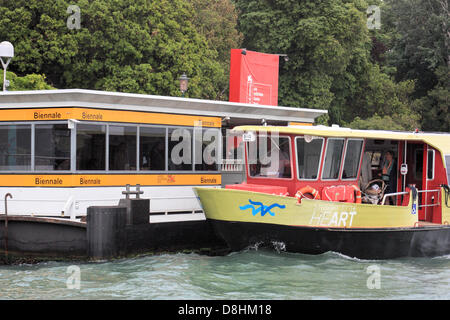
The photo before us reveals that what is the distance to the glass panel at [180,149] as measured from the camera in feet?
54.6

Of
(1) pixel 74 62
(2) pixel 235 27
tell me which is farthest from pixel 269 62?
(2) pixel 235 27

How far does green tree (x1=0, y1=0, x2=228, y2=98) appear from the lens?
2909 cm

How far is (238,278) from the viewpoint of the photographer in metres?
13.4

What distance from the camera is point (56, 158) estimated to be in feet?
49.2

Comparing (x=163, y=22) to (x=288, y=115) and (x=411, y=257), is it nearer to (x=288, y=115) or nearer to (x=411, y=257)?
(x=288, y=115)

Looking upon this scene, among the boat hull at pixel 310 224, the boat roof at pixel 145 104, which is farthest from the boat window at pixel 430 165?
the boat roof at pixel 145 104

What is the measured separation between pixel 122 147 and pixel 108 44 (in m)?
15.6

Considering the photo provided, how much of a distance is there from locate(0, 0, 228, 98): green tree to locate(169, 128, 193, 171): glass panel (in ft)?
45.7

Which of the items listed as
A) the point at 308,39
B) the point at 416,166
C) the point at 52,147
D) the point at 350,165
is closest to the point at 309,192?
the point at 350,165

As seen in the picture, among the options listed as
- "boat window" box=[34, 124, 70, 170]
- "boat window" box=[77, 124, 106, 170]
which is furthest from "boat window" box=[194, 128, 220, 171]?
"boat window" box=[34, 124, 70, 170]

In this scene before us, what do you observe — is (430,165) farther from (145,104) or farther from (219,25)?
(219,25)

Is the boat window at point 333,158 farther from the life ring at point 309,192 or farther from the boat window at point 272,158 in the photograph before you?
the boat window at point 272,158

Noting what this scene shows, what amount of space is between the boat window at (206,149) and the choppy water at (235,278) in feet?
8.19
